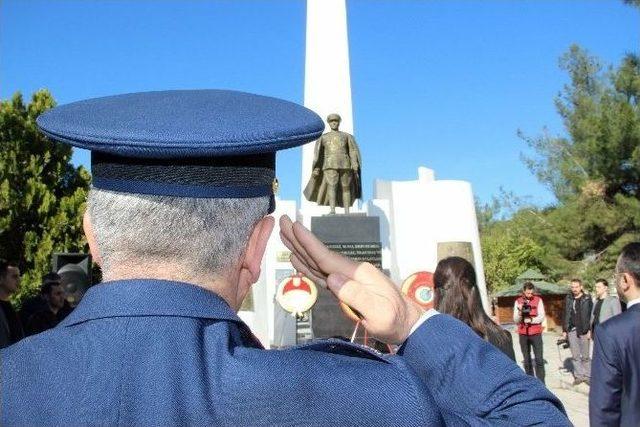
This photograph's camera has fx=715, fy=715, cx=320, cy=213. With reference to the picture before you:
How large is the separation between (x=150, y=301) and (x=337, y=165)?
11.4 m

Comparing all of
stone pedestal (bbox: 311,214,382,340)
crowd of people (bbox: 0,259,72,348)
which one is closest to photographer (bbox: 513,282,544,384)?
stone pedestal (bbox: 311,214,382,340)

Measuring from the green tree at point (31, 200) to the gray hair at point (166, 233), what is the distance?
65.1ft

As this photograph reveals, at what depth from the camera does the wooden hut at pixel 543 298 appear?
27375 mm

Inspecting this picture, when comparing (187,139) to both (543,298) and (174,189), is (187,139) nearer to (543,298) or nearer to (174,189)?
(174,189)

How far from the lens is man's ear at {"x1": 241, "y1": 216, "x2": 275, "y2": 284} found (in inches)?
39.6

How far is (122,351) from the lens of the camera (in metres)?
0.86

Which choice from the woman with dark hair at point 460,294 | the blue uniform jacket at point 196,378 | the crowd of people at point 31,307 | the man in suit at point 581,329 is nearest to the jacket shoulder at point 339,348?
the blue uniform jacket at point 196,378

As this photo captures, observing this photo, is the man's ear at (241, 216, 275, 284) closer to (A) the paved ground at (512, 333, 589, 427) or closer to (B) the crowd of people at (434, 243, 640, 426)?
(B) the crowd of people at (434, 243, 640, 426)

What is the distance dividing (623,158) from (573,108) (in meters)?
6.15

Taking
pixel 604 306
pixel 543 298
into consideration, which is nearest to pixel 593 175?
pixel 543 298

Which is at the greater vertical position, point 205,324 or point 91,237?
point 91,237

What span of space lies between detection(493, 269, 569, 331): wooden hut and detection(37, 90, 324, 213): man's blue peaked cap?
26532mm

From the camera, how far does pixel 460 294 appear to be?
9.77 ft

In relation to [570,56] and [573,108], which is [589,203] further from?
[570,56]
